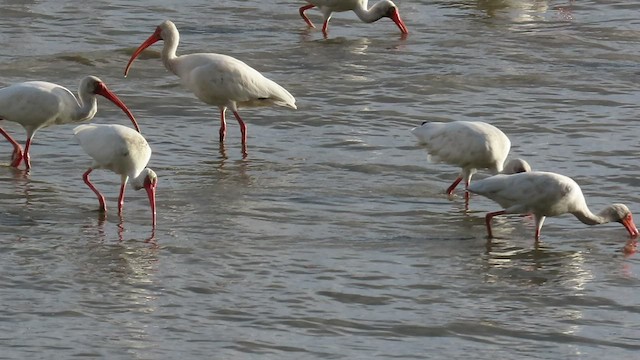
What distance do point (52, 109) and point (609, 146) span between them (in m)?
4.64

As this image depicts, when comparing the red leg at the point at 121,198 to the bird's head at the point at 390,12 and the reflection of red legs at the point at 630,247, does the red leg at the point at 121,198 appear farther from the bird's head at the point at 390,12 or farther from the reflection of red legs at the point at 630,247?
the bird's head at the point at 390,12

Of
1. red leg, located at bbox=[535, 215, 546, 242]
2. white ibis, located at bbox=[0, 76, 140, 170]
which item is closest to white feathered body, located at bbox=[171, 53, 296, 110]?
white ibis, located at bbox=[0, 76, 140, 170]

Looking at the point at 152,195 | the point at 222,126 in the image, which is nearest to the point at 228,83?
the point at 222,126

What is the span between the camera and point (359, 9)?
18609 millimetres

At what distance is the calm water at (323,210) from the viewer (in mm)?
8555

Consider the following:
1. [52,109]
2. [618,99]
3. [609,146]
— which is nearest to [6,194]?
[52,109]

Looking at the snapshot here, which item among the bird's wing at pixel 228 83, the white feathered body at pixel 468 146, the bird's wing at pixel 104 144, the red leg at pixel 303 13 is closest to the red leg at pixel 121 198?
the bird's wing at pixel 104 144

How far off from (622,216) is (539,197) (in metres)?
0.67

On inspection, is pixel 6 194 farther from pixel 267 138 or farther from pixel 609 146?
pixel 609 146

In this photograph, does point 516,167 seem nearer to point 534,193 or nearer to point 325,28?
point 534,193

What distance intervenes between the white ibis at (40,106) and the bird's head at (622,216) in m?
3.98

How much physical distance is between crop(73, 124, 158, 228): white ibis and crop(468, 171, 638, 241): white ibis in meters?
2.19

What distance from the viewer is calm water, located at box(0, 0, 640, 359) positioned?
855 cm

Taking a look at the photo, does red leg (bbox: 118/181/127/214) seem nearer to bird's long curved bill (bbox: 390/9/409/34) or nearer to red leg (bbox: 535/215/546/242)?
red leg (bbox: 535/215/546/242)
